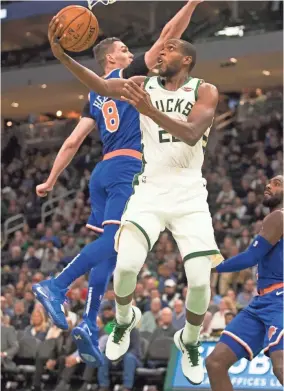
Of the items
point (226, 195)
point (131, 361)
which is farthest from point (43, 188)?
point (226, 195)

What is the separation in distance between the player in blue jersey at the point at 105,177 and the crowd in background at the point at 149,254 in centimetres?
570

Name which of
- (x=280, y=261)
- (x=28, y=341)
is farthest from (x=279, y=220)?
(x=28, y=341)

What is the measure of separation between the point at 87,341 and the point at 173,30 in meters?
2.74

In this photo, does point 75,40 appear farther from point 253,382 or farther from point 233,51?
point 233,51

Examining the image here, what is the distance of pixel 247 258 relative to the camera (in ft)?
26.9

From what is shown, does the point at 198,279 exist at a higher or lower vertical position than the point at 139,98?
lower

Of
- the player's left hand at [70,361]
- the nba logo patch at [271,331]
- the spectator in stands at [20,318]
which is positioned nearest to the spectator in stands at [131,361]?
the player's left hand at [70,361]

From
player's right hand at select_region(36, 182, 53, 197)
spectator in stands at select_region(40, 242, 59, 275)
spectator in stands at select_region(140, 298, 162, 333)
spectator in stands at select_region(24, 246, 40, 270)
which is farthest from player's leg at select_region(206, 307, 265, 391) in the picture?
spectator in stands at select_region(24, 246, 40, 270)

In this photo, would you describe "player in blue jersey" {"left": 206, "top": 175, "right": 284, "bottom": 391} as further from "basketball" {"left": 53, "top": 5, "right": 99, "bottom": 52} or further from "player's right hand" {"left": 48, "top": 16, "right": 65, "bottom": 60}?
"player's right hand" {"left": 48, "top": 16, "right": 65, "bottom": 60}

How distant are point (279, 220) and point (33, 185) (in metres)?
18.7

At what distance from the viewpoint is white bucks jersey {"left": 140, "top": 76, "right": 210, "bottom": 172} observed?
258 inches

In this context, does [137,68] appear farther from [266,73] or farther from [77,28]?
[266,73]

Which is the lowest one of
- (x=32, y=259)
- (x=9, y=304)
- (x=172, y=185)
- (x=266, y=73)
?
(x=32, y=259)

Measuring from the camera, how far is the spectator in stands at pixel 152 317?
14.2 meters
